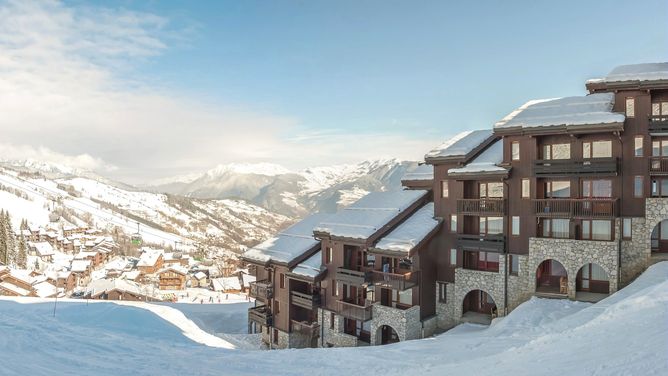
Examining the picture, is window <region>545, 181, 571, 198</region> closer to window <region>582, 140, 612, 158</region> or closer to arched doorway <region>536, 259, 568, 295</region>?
window <region>582, 140, 612, 158</region>

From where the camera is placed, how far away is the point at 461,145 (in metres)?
29.5

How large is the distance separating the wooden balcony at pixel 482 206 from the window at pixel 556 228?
2569 millimetres

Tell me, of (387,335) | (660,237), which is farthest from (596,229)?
(387,335)

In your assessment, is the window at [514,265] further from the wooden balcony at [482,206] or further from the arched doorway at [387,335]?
the arched doorway at [387,335]

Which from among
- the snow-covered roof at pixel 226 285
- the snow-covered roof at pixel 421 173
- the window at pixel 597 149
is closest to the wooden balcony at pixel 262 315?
the snow-covered roof at pixel 421 173

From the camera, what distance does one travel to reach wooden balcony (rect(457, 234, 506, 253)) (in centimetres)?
2638

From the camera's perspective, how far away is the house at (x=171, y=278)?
338 feet

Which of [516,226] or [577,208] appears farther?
[516,226]

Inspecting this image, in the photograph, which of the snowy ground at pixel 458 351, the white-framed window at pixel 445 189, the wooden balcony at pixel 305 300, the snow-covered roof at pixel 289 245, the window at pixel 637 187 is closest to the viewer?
the snowy ground at pixel 458 351

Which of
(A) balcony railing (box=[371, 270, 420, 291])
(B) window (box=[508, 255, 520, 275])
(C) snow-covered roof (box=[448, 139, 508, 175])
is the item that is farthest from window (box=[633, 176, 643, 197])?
(A) balcony railing (box=[371, 270, 420, 291])

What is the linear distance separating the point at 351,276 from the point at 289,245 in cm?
821

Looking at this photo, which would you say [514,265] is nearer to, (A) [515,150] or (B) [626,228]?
(B) [626,228]

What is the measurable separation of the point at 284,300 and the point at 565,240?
21.2 m

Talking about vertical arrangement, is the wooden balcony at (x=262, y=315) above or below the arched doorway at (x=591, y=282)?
below
